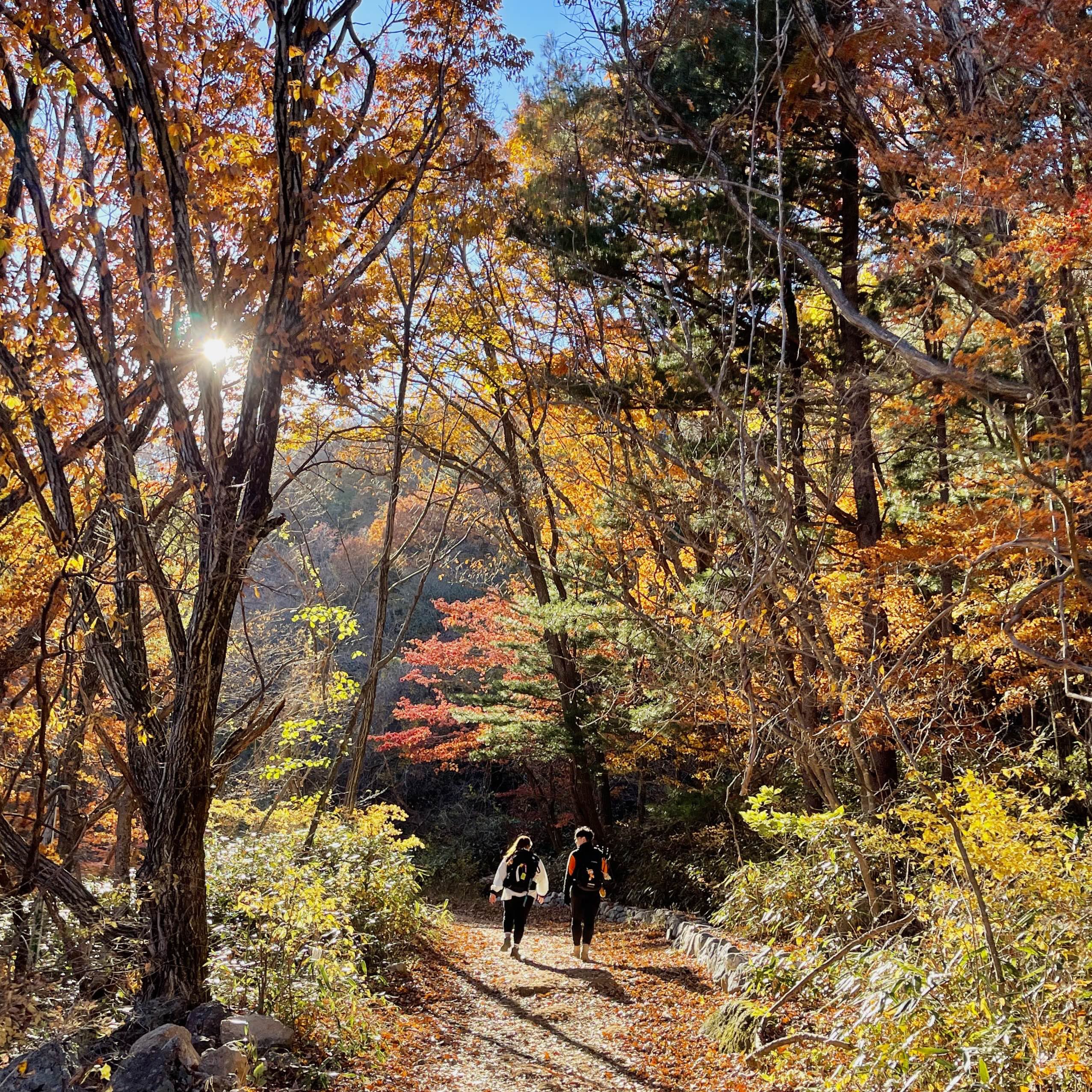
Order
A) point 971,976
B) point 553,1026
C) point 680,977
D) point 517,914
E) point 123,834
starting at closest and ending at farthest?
point 971,976, point 553,1026, point 680,977, point 517,914, point 123,834

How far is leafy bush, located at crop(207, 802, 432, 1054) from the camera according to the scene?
18.8ft

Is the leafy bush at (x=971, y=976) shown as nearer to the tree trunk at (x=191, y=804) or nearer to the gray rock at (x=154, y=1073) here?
the gray rock at (x=154, y=1073)

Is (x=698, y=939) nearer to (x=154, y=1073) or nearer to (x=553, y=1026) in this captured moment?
(x=553, y=1026)

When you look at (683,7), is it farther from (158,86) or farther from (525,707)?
(525,707)

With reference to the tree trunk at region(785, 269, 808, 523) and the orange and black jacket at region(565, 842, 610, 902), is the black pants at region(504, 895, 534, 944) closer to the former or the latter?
the orange and black jacket at region(565, 842, 610, 902)

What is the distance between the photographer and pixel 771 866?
965cm

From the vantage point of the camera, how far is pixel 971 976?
4.42 metres

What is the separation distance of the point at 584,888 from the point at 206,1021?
5239 mm

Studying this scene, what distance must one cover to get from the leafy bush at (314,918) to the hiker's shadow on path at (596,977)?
140 centimetres

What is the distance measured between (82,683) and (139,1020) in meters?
2.86

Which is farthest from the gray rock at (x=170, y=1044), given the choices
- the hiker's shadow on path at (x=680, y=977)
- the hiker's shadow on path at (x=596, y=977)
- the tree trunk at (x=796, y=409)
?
the tree trunk at (x=796, y=409)

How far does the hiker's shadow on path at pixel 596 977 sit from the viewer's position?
7.95 meters

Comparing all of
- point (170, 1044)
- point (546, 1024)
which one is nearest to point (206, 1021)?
point (170, 1044)

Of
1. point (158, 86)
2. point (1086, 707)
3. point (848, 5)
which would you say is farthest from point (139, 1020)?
point (848, 5)
